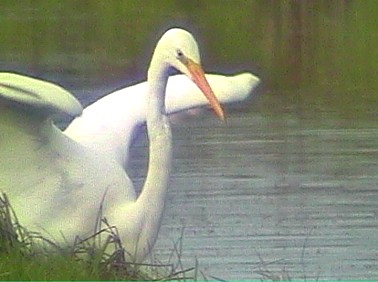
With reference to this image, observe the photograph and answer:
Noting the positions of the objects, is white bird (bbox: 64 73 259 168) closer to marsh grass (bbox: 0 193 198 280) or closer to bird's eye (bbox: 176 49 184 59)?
bird's eye (bbox: 176 49 184 59)

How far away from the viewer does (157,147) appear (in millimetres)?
8469

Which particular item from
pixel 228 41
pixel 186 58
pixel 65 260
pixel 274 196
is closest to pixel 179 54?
pixel 186 58

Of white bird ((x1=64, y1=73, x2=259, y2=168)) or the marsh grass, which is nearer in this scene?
the marsh grass

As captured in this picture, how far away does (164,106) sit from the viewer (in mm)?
8547

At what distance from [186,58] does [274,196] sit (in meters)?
2.32

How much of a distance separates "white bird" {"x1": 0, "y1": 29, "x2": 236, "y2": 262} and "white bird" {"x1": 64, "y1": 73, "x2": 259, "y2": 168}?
279 millimetres

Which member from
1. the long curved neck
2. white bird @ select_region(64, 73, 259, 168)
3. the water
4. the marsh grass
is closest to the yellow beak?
the long curved neck

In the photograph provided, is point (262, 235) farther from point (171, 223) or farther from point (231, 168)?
point (231, 168)

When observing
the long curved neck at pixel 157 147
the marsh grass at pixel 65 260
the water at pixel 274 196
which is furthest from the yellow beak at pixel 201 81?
the marsh grass at pixel 65 260

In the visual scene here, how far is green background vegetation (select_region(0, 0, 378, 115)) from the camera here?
1688 cm

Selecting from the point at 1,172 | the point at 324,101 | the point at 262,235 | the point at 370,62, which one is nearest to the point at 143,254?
the point at 1,172

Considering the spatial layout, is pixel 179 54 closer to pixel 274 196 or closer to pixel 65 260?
pixel 65 260

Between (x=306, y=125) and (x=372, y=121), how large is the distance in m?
0.56

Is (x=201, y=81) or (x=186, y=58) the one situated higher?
(x=186, y=58)
